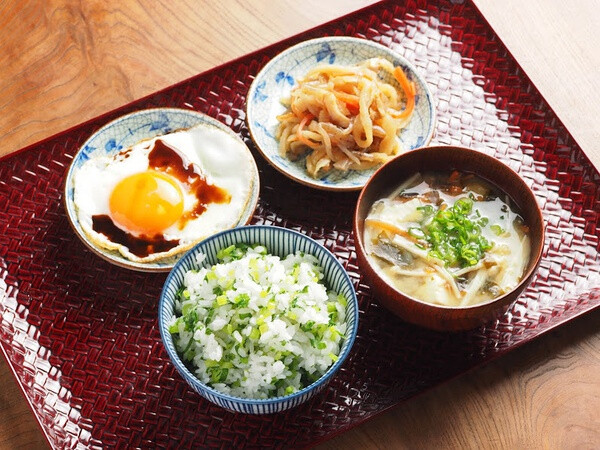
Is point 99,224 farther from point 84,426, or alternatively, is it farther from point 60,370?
point 84,426

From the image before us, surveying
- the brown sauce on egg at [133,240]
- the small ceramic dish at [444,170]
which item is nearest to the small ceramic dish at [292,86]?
the small ceramic dish at [444,170]

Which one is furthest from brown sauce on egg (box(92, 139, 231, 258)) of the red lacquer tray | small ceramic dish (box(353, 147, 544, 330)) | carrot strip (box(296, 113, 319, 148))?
small ceramic dish (box(353, 147, 544, 330))

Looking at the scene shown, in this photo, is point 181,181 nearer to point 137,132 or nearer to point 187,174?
point 187,174

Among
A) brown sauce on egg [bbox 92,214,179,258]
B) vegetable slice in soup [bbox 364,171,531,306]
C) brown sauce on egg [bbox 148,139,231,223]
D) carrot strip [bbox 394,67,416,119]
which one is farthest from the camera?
carrot strip [bbox 394,67,416,119]

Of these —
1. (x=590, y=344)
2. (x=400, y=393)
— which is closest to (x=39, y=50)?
(x=400, y=393)

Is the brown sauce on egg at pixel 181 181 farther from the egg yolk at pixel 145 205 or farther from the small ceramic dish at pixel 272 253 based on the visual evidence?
the small ceramic dish at pixel 272 253

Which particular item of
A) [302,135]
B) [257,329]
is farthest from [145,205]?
→ [257,329]

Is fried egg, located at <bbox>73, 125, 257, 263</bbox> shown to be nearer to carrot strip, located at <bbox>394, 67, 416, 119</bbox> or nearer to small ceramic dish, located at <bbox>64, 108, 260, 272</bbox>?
small ceramic dish, located at <bbox>64, 108, 260, 272</bbox>
